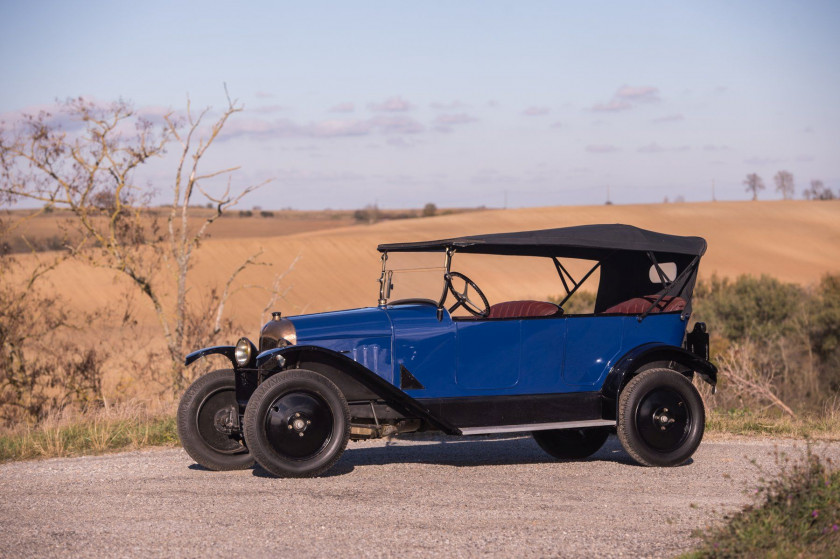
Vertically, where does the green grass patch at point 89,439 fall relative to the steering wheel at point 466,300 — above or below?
below

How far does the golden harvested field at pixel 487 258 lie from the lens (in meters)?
44.7

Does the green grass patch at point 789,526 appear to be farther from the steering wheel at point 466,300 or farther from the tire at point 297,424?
the steering wheel at point 466,300

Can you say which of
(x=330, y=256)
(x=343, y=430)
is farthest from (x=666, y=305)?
(x=330, y=256)

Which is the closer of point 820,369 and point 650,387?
point 650,387

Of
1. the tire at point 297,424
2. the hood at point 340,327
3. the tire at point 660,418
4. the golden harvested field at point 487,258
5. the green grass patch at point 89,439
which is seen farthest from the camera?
the golden harvested field at point 487,258

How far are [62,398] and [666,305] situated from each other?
1120cm

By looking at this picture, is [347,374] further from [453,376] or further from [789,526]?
[789,526]

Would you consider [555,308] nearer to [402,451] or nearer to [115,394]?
[402,451]

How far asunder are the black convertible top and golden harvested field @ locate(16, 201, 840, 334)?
1859cm

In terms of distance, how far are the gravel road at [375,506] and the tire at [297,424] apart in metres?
0.18

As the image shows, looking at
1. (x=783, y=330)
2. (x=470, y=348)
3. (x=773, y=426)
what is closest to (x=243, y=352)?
(x=470, y=348)

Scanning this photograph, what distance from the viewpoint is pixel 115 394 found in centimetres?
1666

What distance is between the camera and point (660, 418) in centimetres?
864

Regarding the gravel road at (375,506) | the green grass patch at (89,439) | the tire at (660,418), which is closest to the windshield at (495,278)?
the gravel road at (375,506)
